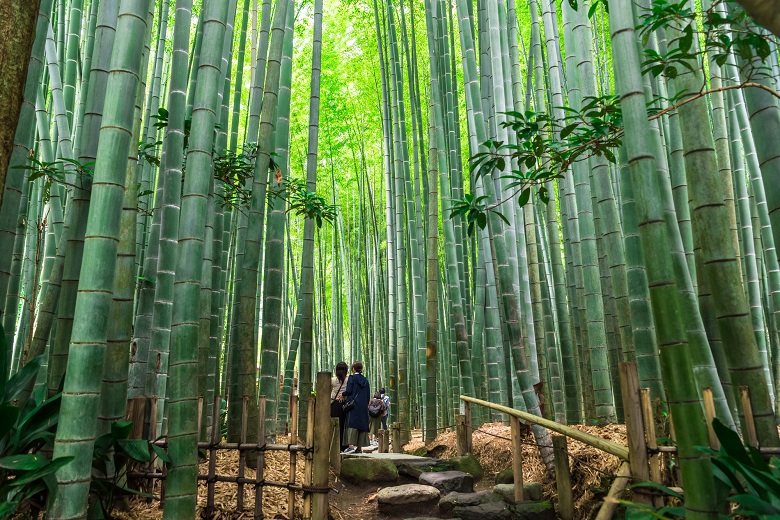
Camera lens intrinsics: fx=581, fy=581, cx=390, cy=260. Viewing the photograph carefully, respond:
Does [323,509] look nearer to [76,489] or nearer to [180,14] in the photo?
[76,489]

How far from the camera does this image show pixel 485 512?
9.80 ft

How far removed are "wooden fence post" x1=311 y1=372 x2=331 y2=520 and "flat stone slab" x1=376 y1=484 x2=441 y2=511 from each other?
88 cm

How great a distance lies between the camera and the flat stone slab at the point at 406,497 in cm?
338

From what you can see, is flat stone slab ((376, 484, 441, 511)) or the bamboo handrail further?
flat stone slab ((376, 484, 441, 511))

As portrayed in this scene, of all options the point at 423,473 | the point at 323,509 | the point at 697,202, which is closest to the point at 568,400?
A: the point at 423,473

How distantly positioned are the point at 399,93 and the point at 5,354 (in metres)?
4.29

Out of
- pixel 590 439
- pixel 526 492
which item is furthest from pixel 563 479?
pixel 590 439

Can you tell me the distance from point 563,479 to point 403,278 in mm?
3171

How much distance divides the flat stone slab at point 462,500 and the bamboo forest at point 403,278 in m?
0.02

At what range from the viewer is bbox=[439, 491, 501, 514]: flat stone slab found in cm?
317

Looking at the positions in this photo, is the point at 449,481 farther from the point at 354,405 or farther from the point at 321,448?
the point at 354,405

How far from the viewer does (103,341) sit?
1651mm

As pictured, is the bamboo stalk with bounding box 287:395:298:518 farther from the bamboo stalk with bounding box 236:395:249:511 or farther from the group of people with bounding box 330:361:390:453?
the group of people with bounding box 330:361:390:453

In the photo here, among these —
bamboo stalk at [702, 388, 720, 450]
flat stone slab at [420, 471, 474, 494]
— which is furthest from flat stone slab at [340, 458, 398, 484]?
bamboo stalk at [702, 388, 720, 450]
